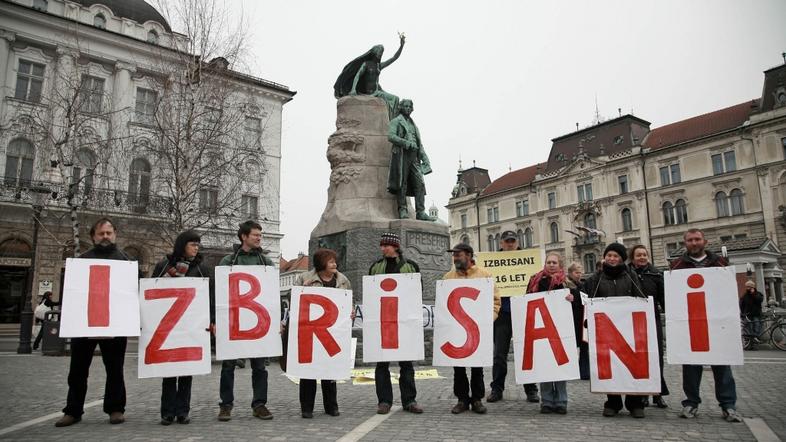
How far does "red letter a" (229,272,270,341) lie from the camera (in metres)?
5.50

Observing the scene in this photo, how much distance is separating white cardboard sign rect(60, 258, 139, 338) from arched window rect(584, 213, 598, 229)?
65670 mm

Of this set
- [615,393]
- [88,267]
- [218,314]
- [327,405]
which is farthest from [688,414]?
[88,267]

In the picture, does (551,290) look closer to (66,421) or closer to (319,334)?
(319,334)

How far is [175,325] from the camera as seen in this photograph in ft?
17.6

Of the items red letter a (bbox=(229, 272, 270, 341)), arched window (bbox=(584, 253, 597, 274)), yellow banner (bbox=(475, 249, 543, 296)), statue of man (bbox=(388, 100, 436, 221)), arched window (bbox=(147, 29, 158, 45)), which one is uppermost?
arched window (bbox=(147, 29, 158, 45))

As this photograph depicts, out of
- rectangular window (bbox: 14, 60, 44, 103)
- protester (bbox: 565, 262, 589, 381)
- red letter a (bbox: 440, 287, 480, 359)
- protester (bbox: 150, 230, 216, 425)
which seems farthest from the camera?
rectangular window (bbox: 14, 60, 44, 103)

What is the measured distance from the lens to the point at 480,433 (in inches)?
183

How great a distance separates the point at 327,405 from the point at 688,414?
3.61m

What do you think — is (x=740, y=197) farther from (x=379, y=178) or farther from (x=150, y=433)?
(x=150, y=433)

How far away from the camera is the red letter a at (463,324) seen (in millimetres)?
5711

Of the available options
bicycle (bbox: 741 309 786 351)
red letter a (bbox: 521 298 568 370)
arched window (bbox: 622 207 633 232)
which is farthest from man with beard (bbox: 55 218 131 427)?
arched window (bbox: 622 207 633 232)

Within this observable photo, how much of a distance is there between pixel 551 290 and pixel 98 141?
17730 mm

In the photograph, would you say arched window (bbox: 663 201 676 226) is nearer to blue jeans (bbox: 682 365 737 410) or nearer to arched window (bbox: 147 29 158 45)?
arched window (bbox: 147 29 158 45)

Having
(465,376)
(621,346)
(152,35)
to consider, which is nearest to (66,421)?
(465,376)
